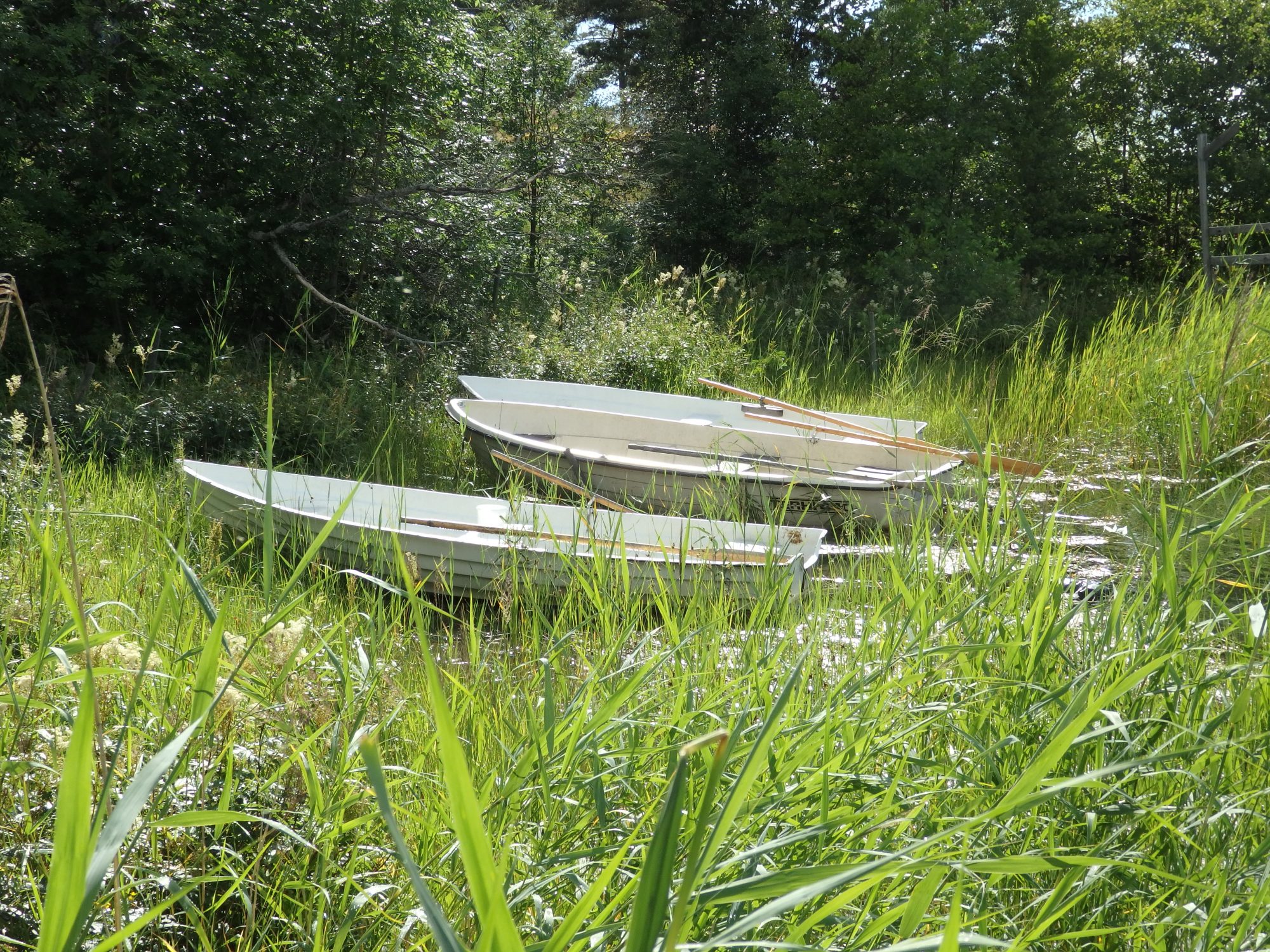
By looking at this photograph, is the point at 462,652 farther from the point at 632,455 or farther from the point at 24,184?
the point at 24,184

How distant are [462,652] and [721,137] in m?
13.6

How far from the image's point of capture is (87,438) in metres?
6.10

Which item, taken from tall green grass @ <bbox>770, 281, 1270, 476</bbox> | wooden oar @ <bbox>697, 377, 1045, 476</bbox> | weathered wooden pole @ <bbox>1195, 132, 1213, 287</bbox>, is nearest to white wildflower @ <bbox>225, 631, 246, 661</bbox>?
tall green grass @ <bbox>770, 281, 1270, 476</bbox>

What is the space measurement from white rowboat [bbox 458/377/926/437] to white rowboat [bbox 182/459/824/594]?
200cm

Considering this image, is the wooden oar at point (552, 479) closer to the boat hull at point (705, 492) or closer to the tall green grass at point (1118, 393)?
the boat hull at point (705, 492)

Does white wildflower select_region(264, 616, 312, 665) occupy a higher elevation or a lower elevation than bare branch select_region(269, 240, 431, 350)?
lower

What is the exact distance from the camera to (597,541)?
3.68 m

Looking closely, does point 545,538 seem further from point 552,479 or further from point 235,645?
point 235,645

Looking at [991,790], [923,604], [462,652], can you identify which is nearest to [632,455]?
[462,652]

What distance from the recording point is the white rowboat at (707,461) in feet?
17.4

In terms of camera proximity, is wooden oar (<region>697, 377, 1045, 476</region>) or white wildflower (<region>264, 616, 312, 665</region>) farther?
wooden oar (<region>697, 377, 1045, 476</region>)

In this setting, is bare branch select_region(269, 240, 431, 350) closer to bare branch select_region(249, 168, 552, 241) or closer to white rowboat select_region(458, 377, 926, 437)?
bare branch select_region(249, 168, 552, 241)

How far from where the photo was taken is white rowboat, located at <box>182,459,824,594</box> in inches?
134

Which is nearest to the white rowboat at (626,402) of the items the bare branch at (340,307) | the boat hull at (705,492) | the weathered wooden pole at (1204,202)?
the bare branch at (340,307)
